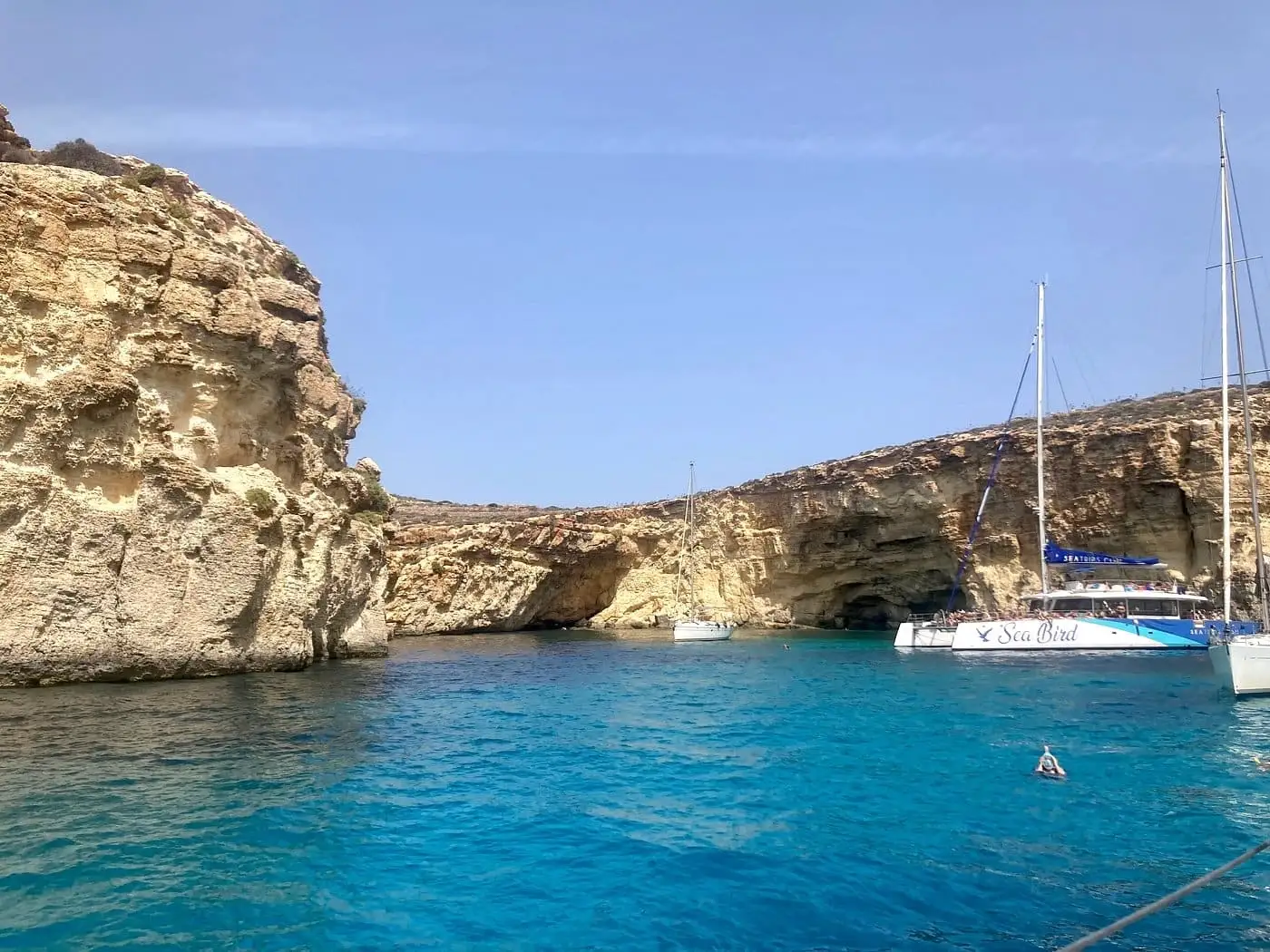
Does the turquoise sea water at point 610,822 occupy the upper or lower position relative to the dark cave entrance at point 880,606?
lower

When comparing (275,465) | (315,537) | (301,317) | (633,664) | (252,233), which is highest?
(252,233)

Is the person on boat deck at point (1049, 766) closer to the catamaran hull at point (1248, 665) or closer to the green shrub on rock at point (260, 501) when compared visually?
the catamaran hull at point (1248, 665)

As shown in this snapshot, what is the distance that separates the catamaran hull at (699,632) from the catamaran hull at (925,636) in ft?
36.1

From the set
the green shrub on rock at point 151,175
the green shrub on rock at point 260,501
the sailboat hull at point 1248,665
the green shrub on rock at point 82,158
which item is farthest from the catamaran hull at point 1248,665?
the green shrub on rock at point 82,158

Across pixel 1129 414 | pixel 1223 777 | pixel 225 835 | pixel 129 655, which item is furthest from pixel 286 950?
pixel 1129 414

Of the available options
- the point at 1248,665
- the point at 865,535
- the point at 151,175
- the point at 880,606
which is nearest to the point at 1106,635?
the point at 1248,665

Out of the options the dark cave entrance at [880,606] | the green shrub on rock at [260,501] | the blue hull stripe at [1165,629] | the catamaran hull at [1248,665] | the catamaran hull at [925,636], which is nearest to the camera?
the catamaran hull at [1248,665]

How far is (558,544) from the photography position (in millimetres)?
55406

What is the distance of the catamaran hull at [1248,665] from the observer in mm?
18875

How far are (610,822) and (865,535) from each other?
43446 mm

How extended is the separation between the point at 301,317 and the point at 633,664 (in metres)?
16.5

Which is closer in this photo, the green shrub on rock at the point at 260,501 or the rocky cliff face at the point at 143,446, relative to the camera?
the rocky cliff face at the point at 143,446

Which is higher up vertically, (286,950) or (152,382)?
(152,382)

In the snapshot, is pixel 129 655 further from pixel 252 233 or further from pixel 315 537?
pixel 252 233
